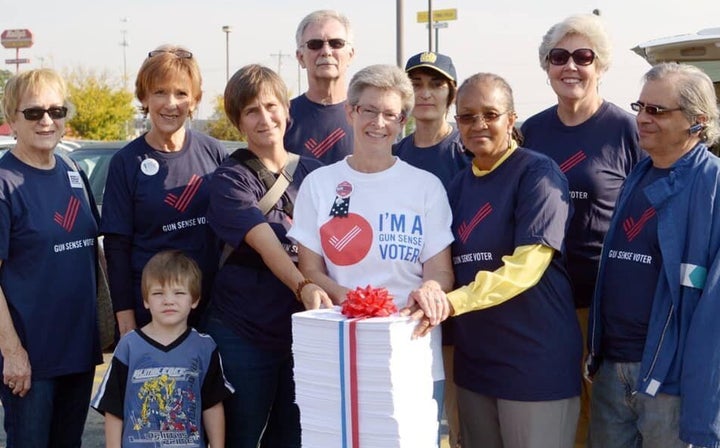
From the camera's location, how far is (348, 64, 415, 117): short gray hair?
10.6 ft

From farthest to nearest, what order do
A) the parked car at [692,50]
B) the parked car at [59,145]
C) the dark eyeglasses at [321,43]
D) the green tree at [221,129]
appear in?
1. the green tree at [221,129]
2. the parked car at [59,145]
3. the parked car at [692,50]
4. the dark eyeglasses at [321,43]

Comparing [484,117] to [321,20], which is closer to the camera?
[484,117]

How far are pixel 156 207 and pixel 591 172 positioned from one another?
1.99 m

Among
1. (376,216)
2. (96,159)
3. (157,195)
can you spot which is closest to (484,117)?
(376,216)

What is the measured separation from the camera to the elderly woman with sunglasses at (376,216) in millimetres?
3191

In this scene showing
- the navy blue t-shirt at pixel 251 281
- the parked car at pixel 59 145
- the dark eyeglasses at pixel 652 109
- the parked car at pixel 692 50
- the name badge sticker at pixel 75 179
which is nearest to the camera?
the dark eyeglasses at pixel 652 109

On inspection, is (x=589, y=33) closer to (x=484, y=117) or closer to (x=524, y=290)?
(x=484, y=117)

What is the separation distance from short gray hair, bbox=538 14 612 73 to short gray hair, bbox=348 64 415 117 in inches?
48.6

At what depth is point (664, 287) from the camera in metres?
3.23

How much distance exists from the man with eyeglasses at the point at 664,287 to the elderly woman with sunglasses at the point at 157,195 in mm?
1792

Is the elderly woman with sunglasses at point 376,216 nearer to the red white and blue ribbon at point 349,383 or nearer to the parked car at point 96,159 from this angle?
the red white and blue ribbon at point 349,383

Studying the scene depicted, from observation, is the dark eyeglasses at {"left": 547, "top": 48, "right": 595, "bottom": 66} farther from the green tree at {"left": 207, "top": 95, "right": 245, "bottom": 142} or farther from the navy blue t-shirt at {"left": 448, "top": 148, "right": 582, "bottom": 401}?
the green tree at {"left": 207, "top": 95, "right": 245, "bottom": 142}

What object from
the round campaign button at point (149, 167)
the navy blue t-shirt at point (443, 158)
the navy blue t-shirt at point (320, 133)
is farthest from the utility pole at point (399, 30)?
the round campaign button at point (149, 167)

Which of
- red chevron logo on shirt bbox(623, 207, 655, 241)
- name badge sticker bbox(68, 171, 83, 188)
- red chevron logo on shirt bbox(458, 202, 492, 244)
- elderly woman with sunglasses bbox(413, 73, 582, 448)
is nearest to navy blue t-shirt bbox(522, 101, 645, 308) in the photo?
red chevron logo on shirt bbox(623, 207, 655, 241)
